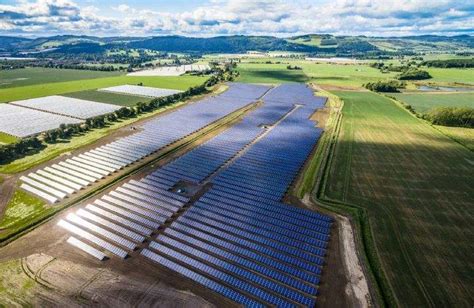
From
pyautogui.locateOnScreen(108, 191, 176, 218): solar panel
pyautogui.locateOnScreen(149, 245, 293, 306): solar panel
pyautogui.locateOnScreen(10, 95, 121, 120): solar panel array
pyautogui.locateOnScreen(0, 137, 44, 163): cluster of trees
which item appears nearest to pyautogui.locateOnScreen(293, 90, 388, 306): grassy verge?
pyautogui.locateOnScreen(149, 245, 293, 306): solar panel

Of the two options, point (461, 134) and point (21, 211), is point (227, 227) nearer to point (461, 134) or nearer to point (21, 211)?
point (21, 211)

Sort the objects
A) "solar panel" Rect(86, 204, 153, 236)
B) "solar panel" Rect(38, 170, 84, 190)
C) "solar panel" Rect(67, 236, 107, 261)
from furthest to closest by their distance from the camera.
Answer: "solar panel" Rect(38, 170, 84, 190) < "solar panel" Rect(86, 204, 153, 236) < "solar panel" Rect(67, 236, 107, 261)

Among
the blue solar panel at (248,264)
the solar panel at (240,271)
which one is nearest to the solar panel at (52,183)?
the blue solar panel at (248,264)

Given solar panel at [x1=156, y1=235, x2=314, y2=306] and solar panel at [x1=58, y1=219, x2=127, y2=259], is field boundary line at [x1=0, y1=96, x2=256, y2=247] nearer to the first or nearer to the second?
solar panel at [x1=58, y1=219, x2=127, y2=259]

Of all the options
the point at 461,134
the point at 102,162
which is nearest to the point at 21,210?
the point at 102,162

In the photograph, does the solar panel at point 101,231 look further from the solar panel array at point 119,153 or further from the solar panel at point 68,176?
the solar panel at point 68,176

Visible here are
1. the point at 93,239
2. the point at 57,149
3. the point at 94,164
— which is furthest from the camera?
the point at 57,149

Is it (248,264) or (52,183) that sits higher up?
(248,264)
